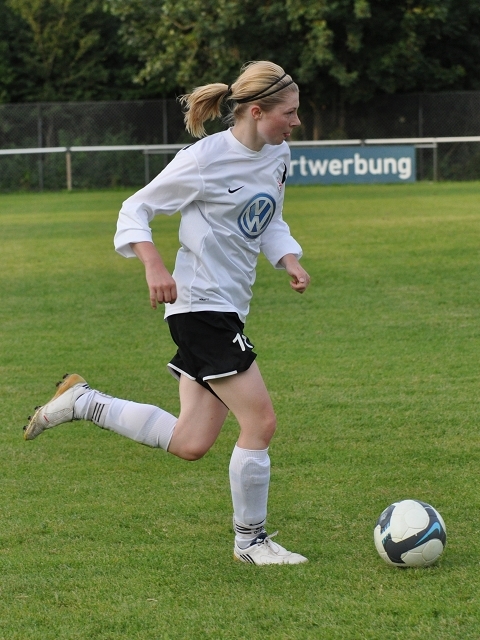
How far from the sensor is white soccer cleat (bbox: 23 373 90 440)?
4.42 m

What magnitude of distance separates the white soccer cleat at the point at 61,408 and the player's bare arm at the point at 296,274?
1.03 m

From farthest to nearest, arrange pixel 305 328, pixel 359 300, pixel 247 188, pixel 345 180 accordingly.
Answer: pixel 345 180 → pixel 359 300 → pixel 305 328 → pixel 247 188

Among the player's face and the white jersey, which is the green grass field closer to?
the white jersey

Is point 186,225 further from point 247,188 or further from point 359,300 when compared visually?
point 359,300

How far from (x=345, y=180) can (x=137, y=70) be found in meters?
12.3

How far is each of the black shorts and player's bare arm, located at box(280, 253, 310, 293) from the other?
1.05 ft

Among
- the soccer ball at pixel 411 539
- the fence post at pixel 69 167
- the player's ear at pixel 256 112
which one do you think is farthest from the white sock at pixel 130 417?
the fence post at pixel 69 167

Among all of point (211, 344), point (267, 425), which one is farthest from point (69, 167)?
point (267, 425)

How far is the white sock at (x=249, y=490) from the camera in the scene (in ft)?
12.6

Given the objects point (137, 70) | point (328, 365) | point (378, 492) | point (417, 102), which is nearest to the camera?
point (378, 492)

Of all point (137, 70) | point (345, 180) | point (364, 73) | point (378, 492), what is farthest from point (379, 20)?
point (378, 492)

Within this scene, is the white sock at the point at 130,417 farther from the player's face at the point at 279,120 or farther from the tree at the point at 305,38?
the tree at the point at 305,38

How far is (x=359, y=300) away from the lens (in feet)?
32.5

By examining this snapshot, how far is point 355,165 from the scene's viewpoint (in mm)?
26562
